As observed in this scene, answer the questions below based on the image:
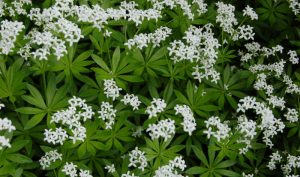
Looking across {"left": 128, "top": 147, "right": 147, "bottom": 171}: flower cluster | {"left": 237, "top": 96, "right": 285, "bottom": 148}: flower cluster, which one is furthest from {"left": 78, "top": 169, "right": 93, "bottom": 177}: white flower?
{"left": 237, "top": 96, "right": 285, "bottom": 148}: flower cluster

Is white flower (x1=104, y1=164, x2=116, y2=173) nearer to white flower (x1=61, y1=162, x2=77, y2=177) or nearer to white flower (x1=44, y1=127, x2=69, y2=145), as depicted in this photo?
white flower (x1=61, y1=162, x2=77, y2=177)

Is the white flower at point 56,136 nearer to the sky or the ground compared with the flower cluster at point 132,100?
nearer to the ground

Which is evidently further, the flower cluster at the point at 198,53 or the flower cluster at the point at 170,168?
the flower cluster at the point at 198,53

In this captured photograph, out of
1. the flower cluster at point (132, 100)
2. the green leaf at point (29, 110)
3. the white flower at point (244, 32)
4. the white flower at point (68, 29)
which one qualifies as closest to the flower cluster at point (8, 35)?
the white flower at point (68, 29)

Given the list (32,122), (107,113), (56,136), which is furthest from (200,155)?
(32,122)

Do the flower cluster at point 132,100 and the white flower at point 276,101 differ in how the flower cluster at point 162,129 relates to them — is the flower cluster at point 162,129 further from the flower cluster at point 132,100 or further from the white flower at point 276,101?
the white flower at point 276,101

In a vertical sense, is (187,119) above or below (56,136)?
above

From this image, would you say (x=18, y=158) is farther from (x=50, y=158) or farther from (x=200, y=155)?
(x=200, y=155)

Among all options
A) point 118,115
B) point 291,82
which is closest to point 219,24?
point 291,82
